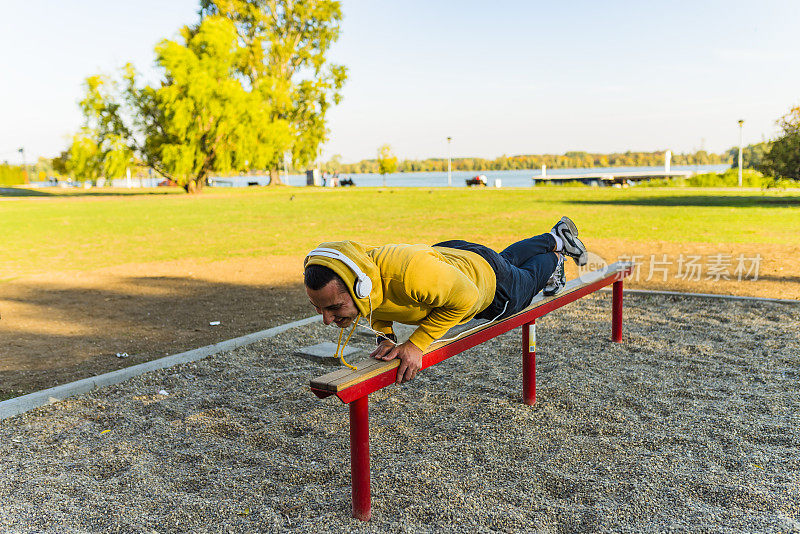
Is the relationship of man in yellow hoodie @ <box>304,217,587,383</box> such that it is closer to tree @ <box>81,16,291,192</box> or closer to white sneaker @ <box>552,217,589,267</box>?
white sneaker @ <box>552,217,589,267</box>

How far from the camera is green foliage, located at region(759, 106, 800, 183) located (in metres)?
18.6

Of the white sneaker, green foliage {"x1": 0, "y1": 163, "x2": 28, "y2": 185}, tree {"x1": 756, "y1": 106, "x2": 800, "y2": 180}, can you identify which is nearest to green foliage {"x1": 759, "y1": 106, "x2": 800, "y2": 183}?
tree {"x1": 756, "y1": 106, "x2": 800, "y2": 180}

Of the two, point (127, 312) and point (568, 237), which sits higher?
point (568, 237)

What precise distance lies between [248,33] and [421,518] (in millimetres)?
48511

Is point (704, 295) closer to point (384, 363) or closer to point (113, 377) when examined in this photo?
point (384, 363)

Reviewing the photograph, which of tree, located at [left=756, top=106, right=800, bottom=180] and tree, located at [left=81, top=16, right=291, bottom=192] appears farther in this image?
tree, located at [left=81, top=16, right=291, bottom=192]

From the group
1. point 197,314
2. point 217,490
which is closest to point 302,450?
point 217,490

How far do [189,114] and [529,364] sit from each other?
3506 centimetres

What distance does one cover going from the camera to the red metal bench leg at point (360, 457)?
2643 millimetres

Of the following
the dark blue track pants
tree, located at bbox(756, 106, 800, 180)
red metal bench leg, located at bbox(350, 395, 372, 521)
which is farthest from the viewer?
tree, located at bbox(756, 106, 800, 180)

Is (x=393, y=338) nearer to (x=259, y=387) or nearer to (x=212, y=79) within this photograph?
(x=259, y=387)

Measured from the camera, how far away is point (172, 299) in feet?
24.5

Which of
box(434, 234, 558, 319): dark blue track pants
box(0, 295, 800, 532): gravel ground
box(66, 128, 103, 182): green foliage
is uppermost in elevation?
box(66, 128, 103, 182): green foliage

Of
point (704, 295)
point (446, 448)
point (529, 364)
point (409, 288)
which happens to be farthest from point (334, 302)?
point (704, 295)
